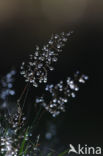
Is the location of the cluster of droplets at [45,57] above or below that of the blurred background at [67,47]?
below

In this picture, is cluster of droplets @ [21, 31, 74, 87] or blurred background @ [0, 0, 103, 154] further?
blurred background @ [0, 0, 103, 154]

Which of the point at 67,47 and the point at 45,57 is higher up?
the point at 67,47

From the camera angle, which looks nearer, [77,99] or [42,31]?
[77,99]

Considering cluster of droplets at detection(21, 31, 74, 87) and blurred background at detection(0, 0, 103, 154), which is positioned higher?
blurred background at detection(0, 0, 103, 154)

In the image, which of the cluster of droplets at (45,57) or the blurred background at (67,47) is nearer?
the cluster of droplets at (45,57)

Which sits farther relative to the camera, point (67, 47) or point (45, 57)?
point (67, 47)

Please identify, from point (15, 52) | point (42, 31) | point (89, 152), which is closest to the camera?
point (89, 152)

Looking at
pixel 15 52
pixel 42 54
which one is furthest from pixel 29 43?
pixel 42 54

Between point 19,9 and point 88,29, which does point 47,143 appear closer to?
point 88,29
